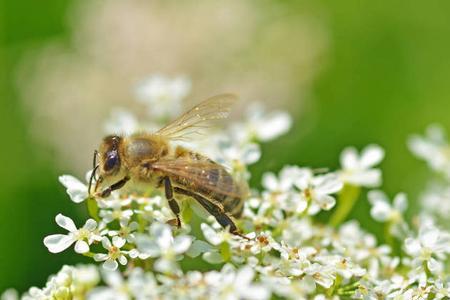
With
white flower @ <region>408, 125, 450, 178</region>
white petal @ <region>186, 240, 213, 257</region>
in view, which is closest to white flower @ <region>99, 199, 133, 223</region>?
white petal @ <region>186, 240, 213, 257</region>

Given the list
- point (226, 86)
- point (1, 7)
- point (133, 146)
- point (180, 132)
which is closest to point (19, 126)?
point (1, 7)

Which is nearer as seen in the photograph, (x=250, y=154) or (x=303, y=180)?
(x=303, y=180)

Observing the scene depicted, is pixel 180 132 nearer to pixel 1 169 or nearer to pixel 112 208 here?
pixel 112 208

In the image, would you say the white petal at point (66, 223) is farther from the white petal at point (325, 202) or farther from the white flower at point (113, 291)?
the white petal at point (325, 202)

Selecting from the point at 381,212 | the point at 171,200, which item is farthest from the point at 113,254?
the point at 381,212

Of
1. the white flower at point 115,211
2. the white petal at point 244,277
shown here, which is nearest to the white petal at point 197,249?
the white flower at point 115,211

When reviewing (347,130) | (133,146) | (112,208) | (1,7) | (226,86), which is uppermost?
(1,7)

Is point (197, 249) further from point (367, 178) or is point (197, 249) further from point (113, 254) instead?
point (367, 178)

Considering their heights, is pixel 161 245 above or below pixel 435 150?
below
